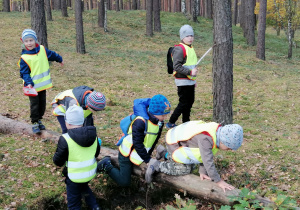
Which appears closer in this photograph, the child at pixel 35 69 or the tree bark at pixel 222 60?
the child at pixel 35 69

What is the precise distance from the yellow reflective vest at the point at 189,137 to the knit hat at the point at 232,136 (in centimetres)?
19

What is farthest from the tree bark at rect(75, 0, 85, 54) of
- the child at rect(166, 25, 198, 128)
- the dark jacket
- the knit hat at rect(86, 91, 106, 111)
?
the dark jacket

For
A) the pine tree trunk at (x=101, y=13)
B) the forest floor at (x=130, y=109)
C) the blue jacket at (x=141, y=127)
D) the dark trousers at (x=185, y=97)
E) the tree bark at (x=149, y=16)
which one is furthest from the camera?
the pine tree trunk at (x=101, y=13)

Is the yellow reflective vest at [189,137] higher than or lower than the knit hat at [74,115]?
lower

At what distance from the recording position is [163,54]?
59.4ft

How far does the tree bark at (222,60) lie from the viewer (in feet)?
19.9

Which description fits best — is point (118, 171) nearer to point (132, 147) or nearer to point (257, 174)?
point (132, 147)

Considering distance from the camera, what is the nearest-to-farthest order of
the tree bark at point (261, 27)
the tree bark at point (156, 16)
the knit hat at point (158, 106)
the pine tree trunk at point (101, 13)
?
1. the knit hat at point (158, 106)
2. the tree bark at point (261, 27)
3. the pine tree trunk at point (101, 13)
4. the tree bark at point (156, 16)

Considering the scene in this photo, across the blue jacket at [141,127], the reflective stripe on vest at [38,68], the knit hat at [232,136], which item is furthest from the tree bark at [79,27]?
the knit hat at [232,136]

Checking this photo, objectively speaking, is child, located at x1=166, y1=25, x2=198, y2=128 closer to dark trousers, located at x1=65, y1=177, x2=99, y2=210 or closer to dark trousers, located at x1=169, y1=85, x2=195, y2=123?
dark trousers, located at x1=169, y1=85, x2=195, y2=123

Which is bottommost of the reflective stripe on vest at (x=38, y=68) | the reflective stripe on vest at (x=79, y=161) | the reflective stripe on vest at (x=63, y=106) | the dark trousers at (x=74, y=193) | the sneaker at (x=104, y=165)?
the dark trousers at (x=74, y=193)

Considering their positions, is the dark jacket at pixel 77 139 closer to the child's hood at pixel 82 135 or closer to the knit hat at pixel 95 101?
the child's hood at pixel 82 135

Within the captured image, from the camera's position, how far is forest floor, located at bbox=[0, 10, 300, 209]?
4.82 metres

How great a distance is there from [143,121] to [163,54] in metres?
14.2
